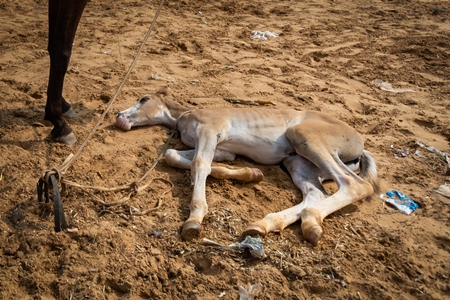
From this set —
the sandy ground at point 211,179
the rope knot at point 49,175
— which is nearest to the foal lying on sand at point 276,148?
the sandy ground at point 211,179

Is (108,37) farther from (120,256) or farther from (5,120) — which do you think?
(120,256)

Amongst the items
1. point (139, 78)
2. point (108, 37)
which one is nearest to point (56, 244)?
point (139, 78)

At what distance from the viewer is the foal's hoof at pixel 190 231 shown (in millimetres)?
3275

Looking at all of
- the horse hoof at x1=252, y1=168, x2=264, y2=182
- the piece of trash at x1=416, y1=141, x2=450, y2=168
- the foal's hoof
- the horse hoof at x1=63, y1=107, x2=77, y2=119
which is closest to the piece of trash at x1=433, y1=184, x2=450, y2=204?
the piece of trash at x1=416, y1=141, x2=450, y2=168

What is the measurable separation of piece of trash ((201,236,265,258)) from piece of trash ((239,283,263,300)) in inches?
10.1

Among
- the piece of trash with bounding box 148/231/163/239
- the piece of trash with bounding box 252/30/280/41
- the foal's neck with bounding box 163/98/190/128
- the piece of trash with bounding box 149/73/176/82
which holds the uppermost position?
the piece of trash with bounding box 148/231/163/239

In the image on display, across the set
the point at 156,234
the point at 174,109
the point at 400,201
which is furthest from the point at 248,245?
the point at 174,109

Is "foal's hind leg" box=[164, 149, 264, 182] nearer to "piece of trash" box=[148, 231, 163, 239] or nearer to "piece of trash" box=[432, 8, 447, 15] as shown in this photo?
"piece of trash" box=[148, 231, 163, 239]

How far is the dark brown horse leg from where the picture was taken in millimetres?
4107

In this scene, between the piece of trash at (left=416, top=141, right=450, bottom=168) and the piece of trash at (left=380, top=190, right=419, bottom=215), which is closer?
the piece of trash at (left=380, top=190, right=419, bottom=215)

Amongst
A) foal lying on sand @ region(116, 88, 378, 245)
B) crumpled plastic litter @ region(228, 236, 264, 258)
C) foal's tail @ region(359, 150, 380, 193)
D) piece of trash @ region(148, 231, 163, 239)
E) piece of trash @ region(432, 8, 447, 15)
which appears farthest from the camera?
piece of trash @ region(432, 8, 447, 15)

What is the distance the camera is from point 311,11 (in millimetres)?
9562

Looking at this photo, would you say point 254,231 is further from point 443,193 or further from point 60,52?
point 60,52

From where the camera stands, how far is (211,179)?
412 centimetres
